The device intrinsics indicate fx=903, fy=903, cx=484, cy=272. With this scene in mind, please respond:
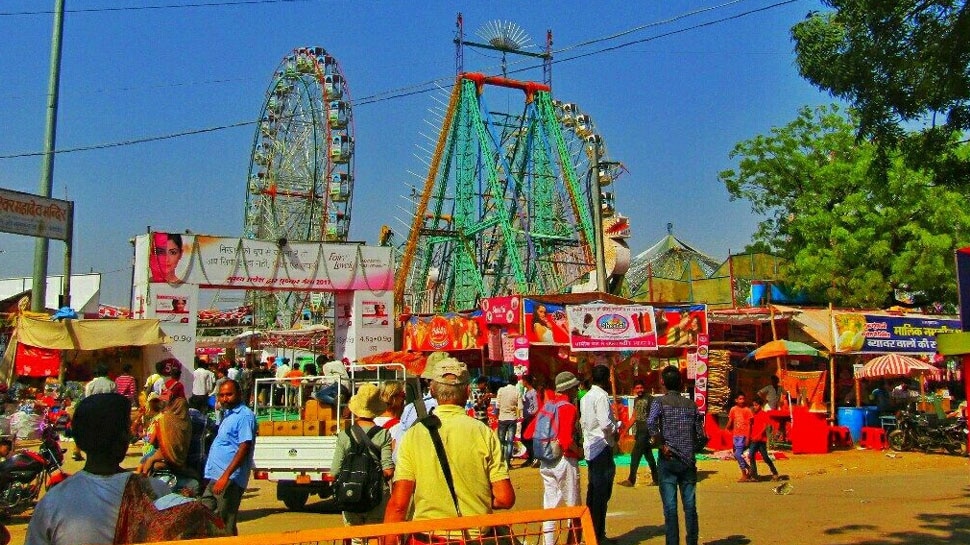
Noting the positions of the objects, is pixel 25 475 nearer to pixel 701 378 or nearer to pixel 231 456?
pixel 231 456

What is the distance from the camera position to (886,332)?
20078 millimetres

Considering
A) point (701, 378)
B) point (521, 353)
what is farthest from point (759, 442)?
point (521, 353)

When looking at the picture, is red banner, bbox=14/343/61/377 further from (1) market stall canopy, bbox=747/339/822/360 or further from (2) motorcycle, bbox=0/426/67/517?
(1) market stall canopy, bbox=747/339/822/360

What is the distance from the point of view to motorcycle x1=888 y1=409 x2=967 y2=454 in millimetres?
16781

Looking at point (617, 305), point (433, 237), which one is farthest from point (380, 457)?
point (433, 237)

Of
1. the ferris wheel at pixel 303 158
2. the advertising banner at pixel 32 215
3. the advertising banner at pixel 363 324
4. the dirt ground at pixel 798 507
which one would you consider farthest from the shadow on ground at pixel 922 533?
the ferris wheel at pixel 303 158

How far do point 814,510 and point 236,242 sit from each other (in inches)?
647

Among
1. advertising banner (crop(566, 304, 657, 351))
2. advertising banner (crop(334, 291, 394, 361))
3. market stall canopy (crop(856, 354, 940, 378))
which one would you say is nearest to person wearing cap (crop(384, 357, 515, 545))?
advertising banner (crop(566, 304, 657, 351))

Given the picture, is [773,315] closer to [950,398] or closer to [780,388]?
[780,388]

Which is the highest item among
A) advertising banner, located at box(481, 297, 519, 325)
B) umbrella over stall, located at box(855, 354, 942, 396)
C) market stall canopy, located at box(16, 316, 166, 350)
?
advertising banner, located at box(481, 297, 519, 325)

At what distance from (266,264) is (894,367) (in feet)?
49.4

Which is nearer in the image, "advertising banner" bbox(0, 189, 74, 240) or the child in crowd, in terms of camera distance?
the child in crowd

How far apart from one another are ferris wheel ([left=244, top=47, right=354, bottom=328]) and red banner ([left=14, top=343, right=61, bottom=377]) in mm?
15708

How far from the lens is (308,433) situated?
34.3ft
